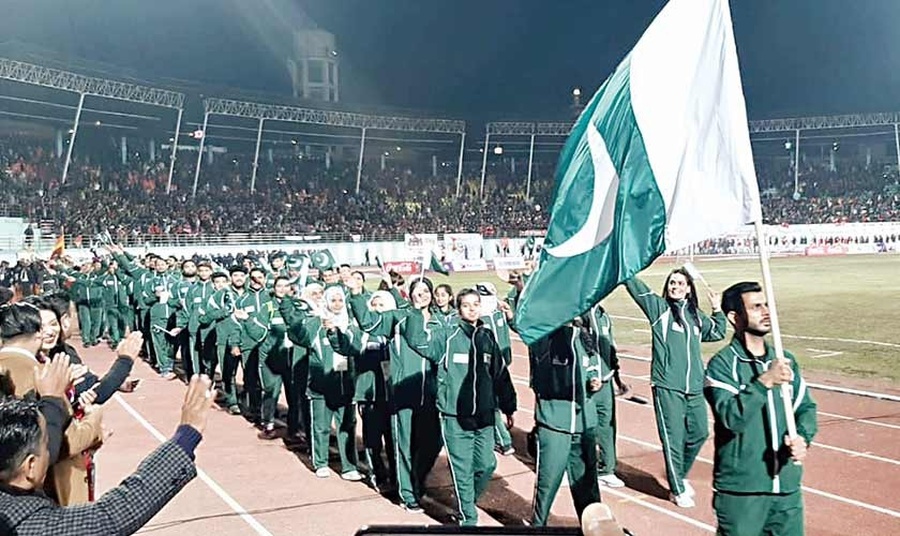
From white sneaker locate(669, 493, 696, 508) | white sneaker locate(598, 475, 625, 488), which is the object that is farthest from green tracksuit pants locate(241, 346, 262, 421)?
white sneaker locate(669, 493, 696, 508)

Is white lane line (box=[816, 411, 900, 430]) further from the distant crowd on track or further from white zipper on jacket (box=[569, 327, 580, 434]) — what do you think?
white zipper on jacket (box=[569, 327, 580, 434])

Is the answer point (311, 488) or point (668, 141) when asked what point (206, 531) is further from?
point (668, 141)

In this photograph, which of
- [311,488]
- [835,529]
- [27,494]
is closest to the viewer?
[27,494]

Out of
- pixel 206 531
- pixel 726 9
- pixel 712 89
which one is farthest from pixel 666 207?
pixel 206 531

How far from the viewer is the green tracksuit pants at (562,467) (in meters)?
5.89

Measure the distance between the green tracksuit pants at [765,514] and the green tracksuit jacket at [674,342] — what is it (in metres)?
2.99

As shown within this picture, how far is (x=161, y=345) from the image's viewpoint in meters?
14.8

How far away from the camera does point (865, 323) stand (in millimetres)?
17797

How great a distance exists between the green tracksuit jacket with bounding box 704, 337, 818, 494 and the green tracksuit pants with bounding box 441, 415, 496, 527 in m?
2.29

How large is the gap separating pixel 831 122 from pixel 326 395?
63.0 metres

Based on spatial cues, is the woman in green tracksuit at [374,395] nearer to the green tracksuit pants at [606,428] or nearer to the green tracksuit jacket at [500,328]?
the green tracksuit jacket at [500,328]

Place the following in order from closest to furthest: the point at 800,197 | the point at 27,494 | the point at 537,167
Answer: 1. the point at 27,494
2. the point at 800,197
3. the point at 537,167

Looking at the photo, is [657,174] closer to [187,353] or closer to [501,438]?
[501,438]

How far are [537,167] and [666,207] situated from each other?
67.2 m
